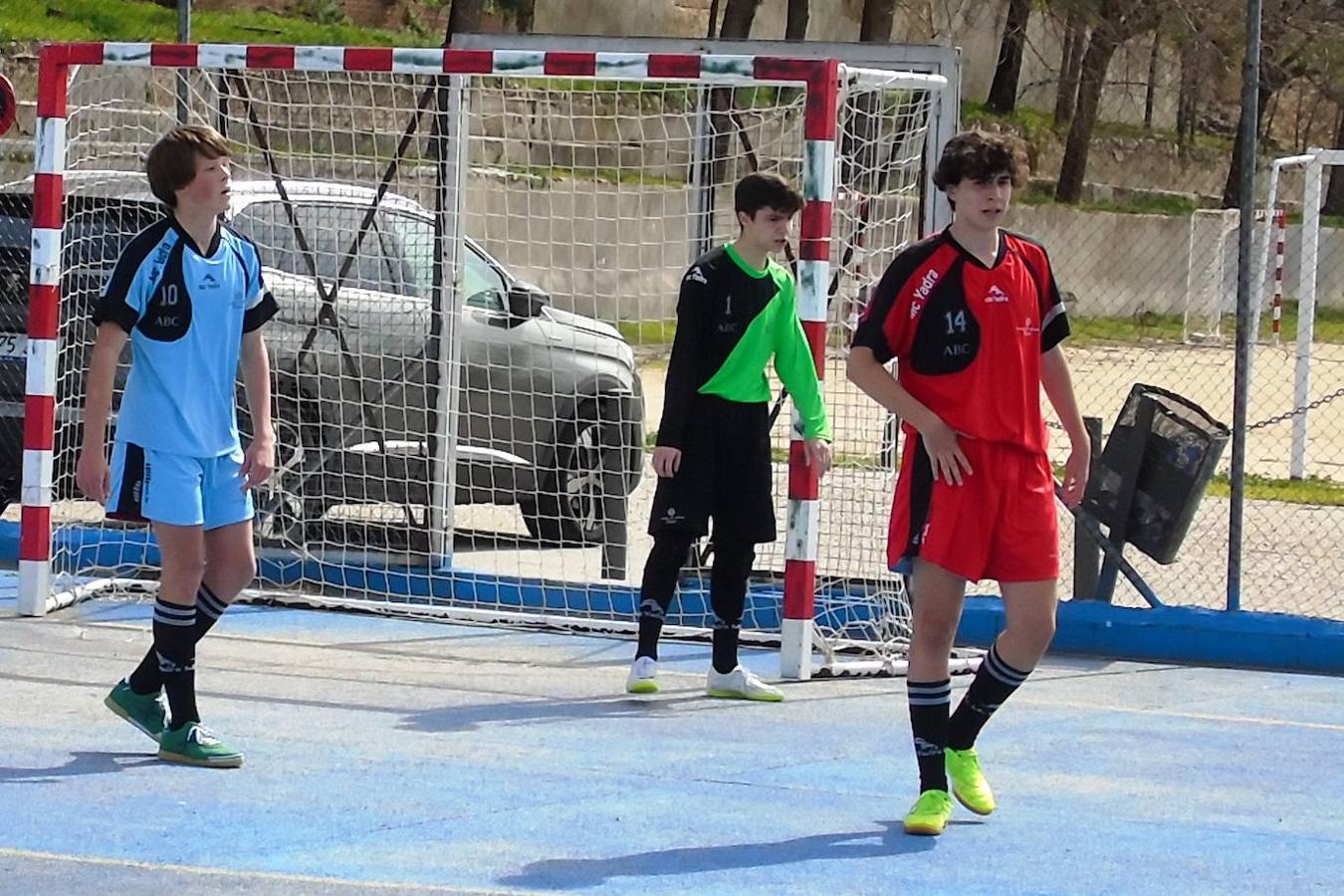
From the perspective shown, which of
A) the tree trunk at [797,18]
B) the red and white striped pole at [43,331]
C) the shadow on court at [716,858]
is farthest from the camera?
the tree trunk at [797,18]

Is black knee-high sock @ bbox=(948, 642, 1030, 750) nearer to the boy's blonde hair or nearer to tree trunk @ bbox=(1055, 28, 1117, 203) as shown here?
the boy's blonde hair

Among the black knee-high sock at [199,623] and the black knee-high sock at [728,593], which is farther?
the black knee-high sock at [728,593]

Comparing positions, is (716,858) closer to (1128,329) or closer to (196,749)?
(196,749)

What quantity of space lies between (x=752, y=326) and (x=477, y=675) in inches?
72.7

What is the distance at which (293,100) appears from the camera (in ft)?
37.6

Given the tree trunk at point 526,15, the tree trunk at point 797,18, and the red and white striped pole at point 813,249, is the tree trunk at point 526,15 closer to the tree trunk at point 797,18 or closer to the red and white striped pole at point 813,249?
the tree trunk at point 797,18

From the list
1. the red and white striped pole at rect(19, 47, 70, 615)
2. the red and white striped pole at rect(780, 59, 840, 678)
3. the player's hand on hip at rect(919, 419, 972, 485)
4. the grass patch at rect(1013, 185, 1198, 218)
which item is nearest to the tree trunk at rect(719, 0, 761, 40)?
the grass patch at rect(1013, 185, 1198, 218)

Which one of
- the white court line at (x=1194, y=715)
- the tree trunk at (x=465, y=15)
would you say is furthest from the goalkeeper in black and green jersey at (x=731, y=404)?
the tree trunk at (x=465, y=15)

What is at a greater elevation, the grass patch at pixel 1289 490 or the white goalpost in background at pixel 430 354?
the white goalpost in background at pixel 430 354

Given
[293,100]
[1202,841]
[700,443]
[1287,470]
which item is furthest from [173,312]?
[1287,470]

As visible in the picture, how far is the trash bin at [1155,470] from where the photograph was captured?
354 inches

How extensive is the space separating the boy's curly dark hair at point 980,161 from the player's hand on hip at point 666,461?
1988 mm

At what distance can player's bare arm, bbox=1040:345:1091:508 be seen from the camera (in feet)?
19.6

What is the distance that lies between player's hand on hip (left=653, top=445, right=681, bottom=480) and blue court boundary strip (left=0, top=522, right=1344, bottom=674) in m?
1.82
